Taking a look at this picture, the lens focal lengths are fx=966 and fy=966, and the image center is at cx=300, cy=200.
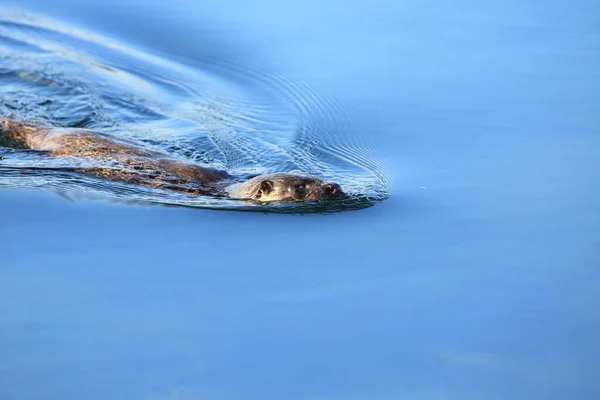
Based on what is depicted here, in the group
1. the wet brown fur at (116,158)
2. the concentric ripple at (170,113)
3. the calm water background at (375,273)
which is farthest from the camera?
the wet brown fur at (116,158)

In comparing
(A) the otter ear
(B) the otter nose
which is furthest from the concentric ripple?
(A) the otter ear

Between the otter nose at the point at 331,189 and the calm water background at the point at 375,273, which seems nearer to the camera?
the calm water background at the point at 375,273

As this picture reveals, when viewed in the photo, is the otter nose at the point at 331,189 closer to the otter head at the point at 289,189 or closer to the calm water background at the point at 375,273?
the otter head at the point at 289,189

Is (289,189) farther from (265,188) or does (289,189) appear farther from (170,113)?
(170,113)

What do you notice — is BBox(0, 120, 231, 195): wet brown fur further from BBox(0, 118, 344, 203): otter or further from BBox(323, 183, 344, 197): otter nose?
BBox(323, 183, 344, 197): otter nose

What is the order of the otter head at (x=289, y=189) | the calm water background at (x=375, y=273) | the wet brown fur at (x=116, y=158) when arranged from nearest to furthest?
the calm water background at (x=375, y=273)
the otter head at (x=289, y=189)
the wet brown fur at (x=116, y=158)

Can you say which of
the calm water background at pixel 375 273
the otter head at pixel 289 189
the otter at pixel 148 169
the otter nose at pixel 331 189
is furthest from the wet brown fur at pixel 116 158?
the otter nose at pixel 331 189

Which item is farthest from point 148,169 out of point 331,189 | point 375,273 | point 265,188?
point 375,273
